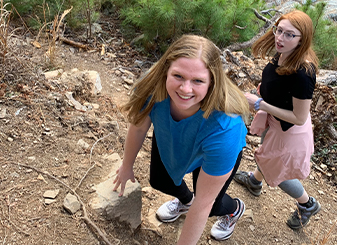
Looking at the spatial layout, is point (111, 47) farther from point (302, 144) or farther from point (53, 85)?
point (302, 144)

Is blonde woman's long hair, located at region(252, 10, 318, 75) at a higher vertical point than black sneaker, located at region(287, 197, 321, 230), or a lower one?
higher

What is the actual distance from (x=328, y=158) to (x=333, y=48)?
258 centimetres

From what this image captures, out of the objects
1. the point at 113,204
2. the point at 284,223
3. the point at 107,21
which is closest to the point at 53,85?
the point at 113,204

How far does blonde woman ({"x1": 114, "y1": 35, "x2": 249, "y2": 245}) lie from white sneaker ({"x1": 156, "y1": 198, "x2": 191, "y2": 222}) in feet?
2.11

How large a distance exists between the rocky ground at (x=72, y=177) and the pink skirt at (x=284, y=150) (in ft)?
1.46

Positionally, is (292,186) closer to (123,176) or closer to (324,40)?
(123,176)

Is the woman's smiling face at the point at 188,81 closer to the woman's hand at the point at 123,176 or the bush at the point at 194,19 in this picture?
the woman's hand at the point at 123,176

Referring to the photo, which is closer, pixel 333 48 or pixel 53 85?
pixel 53 85

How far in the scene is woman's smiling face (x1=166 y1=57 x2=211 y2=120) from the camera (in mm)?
1157

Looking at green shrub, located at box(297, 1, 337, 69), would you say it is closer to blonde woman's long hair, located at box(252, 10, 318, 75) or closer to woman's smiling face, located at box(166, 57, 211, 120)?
blonde woman's long hair, located at box(252, 10, 318, 75)

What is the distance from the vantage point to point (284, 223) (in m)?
2.51

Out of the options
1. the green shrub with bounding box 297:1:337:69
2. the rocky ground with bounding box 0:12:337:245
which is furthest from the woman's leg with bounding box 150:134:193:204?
the green shrub with bounding box 297:1:337:69

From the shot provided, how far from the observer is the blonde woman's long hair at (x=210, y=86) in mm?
1174

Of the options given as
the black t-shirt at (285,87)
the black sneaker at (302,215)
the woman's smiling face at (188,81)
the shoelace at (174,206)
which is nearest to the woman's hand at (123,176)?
the shoelace at (174,206)
